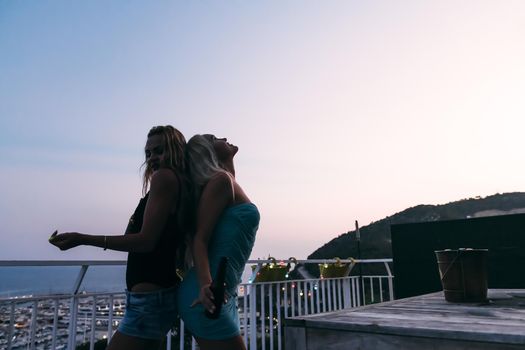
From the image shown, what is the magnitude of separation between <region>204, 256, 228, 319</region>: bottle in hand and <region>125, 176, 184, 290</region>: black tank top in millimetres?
367

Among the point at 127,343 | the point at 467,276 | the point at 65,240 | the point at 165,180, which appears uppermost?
the point at 165,180

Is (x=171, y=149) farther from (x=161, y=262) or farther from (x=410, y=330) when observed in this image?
(x=410, y=330)

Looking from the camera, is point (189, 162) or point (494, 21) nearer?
point (189, 162)

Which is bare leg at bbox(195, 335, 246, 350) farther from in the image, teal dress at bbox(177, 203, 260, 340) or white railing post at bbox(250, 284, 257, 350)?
white railing post at bbox(250, 284, 257, 350)

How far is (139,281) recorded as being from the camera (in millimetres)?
1413

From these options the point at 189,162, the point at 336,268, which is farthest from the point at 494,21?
the point at 189,162

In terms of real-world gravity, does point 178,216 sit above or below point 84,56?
below

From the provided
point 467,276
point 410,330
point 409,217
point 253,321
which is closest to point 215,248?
point 410,330

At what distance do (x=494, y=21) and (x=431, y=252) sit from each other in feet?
20.9

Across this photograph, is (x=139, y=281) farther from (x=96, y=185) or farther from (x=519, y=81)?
(x=96, y=185)

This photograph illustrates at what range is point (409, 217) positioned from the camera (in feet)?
52.1

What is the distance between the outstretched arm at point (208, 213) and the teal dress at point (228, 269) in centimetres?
5

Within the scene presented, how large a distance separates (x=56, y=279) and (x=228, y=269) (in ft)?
6.37

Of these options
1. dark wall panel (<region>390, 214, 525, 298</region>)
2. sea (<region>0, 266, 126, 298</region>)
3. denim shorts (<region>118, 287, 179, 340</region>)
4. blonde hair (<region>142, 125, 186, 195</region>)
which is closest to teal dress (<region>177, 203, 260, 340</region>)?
denim shorts (<region>118, 287, 179, 340</region>)
